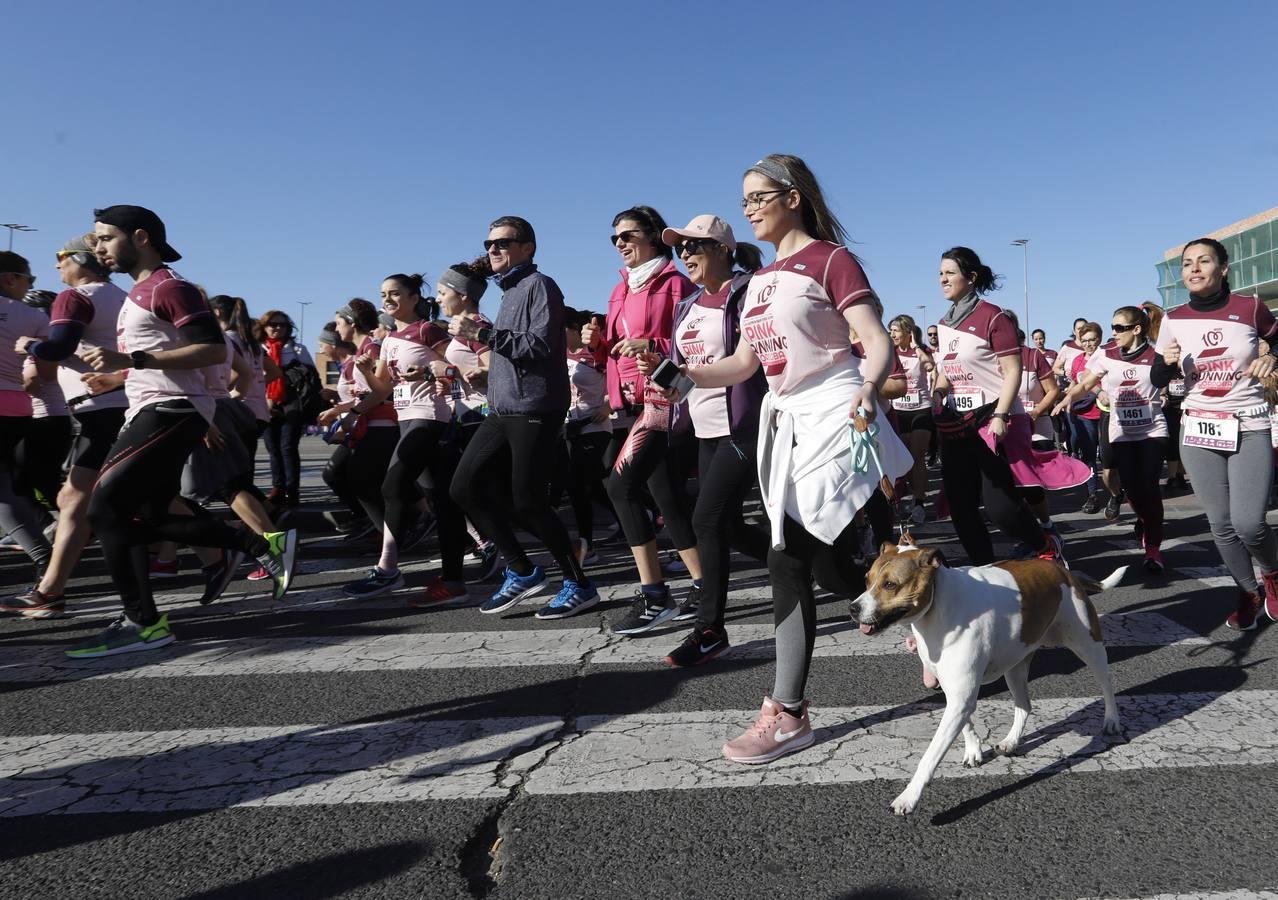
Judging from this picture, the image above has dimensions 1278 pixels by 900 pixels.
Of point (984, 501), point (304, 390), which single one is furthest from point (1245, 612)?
point (304, 390)

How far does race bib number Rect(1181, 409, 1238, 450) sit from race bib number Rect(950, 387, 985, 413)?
1.05 meters

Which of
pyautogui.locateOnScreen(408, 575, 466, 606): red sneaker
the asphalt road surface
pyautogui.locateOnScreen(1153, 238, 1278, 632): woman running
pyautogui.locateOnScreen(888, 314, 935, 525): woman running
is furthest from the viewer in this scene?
pyautogui.locateOnScreen(888, 314, 935, 525): woman running

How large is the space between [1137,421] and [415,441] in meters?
5.03

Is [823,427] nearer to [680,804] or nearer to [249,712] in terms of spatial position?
[680,804]

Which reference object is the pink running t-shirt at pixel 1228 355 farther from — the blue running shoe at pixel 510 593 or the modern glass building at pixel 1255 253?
the modern glass building at pixel 1255 253

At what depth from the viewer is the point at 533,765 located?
3.00 m

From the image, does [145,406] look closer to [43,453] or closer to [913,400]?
[43,453]

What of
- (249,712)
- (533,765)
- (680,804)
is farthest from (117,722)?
(680,804)

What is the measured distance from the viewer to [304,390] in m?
10.3

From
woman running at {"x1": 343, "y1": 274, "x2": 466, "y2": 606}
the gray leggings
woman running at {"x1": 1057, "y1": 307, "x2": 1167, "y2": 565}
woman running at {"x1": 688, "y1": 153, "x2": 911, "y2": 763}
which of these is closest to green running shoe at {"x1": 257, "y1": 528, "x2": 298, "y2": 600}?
woman running at {"x1": 343, "y1": 274, "x2": 466, "y2": 606}

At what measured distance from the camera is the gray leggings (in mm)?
4551

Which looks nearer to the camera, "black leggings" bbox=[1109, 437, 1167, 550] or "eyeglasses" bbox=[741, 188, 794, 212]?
"eyeglasses" bbox=[741, 188, 794, 212]

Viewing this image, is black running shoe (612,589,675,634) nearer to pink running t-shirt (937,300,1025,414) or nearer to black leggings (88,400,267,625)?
pink running t-shirt (937,300,1025,414)

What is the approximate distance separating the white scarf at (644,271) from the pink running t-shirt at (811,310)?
1995 mm
